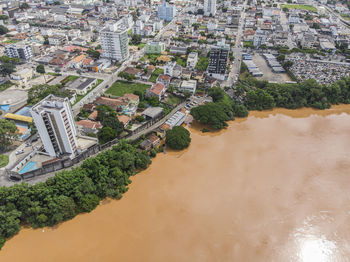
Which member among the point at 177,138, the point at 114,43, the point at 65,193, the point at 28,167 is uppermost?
the point at 114,43

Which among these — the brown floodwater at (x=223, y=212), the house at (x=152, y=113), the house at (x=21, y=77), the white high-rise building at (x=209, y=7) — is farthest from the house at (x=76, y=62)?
the white high-rise building at (x=209, y=7)

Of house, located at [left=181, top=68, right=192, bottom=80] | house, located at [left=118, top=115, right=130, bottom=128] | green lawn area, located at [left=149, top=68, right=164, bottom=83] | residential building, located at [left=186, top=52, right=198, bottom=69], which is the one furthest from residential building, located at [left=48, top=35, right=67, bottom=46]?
house, located at [left=118, top=115, right=130, bottom=128]

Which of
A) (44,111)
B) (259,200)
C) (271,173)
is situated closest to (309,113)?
(271,173)

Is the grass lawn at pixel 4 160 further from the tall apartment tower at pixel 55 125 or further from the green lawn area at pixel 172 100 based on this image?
the green lawn area at pixel 172 100

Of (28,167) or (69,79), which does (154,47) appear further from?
(28,167)

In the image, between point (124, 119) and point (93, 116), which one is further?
point (93, 116)

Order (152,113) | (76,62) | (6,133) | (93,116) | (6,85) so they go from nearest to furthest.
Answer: (6,133)
(93,116)
(152,113)
(6,85)
(76,62)

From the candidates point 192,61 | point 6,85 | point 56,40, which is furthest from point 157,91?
point 56,40

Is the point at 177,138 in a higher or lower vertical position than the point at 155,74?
higher
